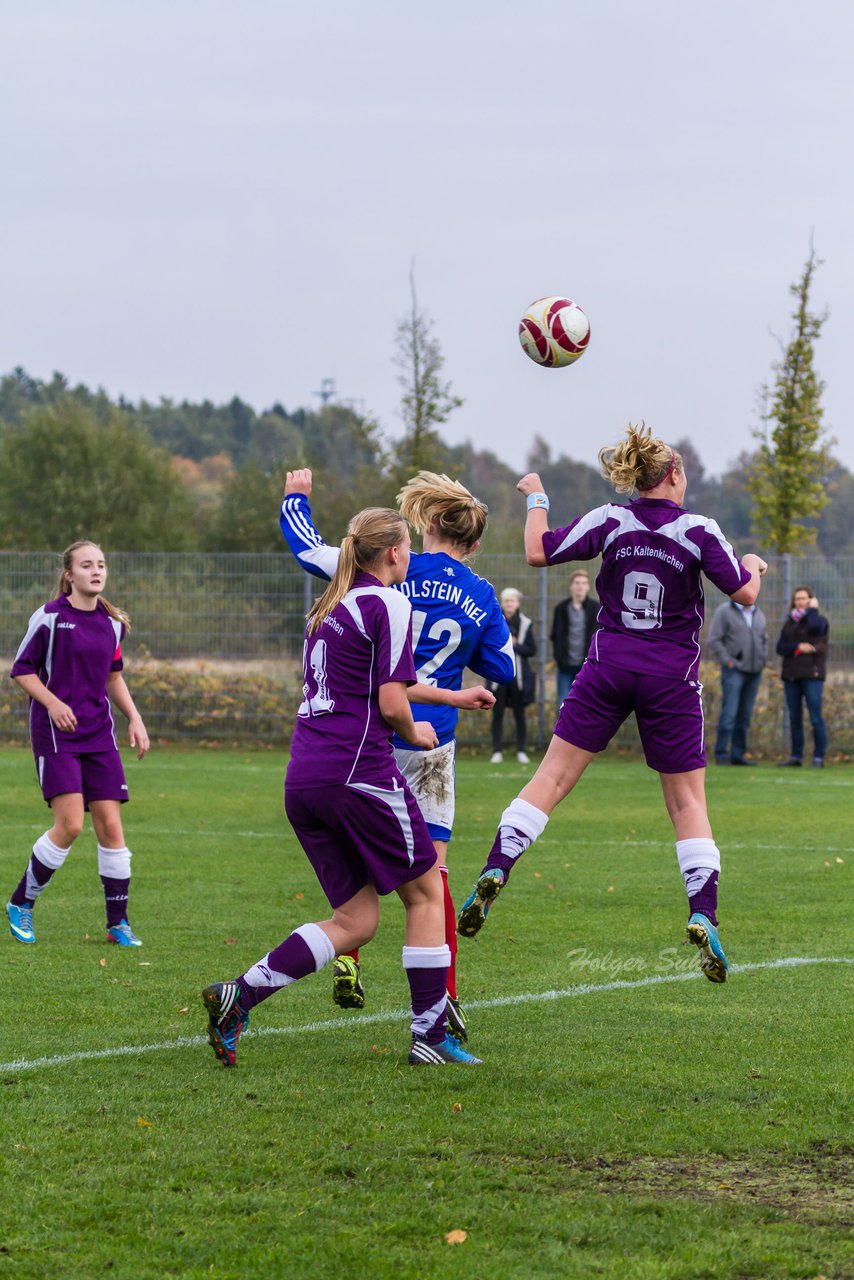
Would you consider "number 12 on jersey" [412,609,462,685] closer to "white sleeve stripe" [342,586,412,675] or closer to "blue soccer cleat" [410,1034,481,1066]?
"white sleeve stripe" [342,586,412,675]

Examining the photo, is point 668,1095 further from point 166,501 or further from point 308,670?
point 166,501

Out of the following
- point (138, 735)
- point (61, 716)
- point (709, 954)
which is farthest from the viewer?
point (138, 735)

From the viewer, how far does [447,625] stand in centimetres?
586

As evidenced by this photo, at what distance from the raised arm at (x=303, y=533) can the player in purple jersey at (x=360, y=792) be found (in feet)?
1.79

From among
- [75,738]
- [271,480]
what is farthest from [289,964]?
[271,480]

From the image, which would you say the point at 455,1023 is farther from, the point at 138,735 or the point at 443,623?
the point at 138,735

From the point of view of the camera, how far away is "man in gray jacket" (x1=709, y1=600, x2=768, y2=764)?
18.9m

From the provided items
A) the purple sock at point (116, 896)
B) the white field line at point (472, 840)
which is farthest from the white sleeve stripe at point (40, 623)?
the white field line at point (472, 840)

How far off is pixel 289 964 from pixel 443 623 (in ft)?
4.61

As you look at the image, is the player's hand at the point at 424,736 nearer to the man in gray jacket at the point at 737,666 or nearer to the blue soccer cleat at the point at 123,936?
the blue soccer cleat at the point at 123,936

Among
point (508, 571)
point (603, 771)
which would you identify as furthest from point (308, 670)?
point (508, 571)

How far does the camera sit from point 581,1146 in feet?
14.8

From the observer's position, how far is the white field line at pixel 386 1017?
218 inches

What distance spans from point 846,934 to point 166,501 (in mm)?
43468
